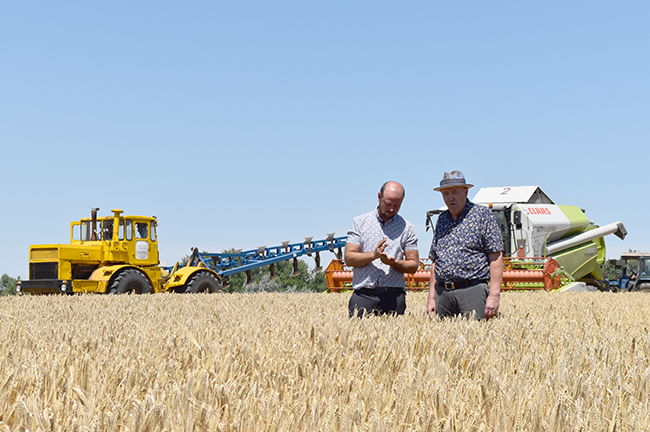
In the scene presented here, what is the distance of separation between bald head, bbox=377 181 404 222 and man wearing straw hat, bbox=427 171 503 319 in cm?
37

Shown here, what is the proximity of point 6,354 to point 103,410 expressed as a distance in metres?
1.81

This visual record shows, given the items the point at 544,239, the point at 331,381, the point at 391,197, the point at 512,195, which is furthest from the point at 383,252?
the point at 512,195

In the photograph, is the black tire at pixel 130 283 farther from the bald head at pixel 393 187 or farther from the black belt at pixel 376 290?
the bald head at pixel 393 187

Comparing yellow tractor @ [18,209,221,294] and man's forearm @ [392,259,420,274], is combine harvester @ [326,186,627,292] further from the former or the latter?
man's forearm @ [392,259,420,274]

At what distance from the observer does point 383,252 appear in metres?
5.28

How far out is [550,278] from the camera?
15.9 meters

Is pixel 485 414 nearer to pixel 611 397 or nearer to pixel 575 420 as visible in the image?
pixel 575 420

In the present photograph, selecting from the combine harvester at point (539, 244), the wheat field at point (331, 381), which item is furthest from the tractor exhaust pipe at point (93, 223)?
the wheat field at point (331, 381)

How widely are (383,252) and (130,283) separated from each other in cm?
1079

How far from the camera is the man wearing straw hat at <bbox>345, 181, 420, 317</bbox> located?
529 centimetres

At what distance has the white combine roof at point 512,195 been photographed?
1934 centimetres

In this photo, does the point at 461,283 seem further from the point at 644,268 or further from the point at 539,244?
the point at 644,268

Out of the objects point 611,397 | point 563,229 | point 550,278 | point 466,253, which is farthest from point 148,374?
point 563,229

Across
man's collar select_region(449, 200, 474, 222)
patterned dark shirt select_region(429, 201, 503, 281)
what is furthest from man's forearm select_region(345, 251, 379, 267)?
man's collar select_region(449, 200, 474, 222)
